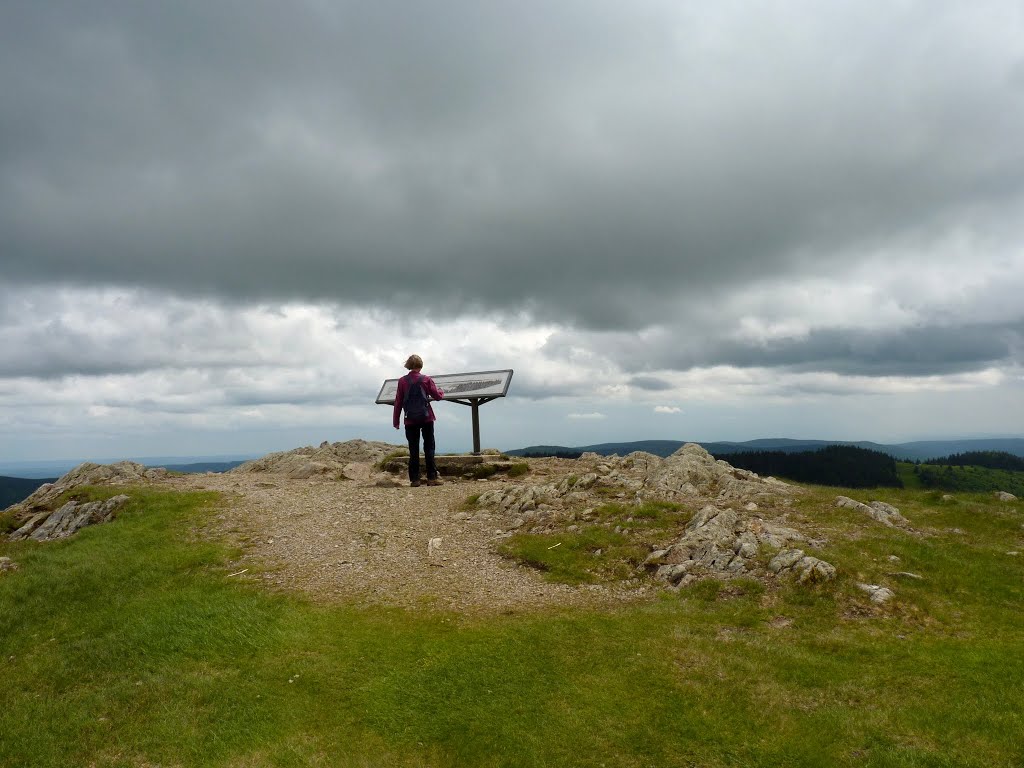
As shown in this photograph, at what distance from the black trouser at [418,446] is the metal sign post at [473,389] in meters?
4.96

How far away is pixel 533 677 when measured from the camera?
10133 millimetres

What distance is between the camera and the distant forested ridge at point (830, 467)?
16725 cm

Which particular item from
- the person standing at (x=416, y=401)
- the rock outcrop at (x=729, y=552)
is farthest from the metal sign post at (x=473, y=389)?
the rock outcrop at (x=729, y=552)

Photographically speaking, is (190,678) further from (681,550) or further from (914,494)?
(914,494)

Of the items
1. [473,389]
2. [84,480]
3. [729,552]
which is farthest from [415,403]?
[84,480]

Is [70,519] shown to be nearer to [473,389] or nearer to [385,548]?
[385,548]

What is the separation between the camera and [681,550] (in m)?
16.0

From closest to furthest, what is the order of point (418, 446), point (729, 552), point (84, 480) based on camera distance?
point (729, 552), point (418, 446), point (84, 480)

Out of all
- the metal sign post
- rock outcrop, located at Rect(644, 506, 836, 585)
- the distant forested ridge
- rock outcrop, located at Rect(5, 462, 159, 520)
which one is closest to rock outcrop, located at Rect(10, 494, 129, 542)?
rock outcrop, located at Rect(5, 462, 159, 520)

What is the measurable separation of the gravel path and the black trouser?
829 millimetres

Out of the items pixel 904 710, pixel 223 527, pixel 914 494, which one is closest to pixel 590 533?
pixel 904 710

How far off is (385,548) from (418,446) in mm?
7927

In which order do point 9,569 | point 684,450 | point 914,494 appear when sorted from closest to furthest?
point 9,569 → point 914,494 → point 684,450

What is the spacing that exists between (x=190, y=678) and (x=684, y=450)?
78.3ft
